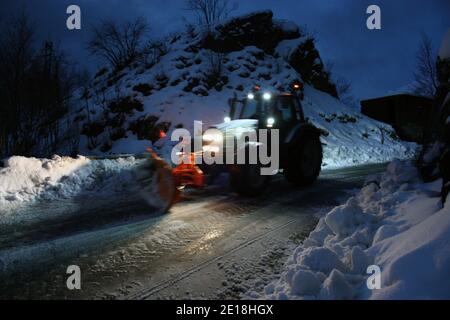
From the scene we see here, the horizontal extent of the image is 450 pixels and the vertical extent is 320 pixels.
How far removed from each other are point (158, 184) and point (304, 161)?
3.86m

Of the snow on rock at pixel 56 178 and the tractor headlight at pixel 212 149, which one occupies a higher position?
the tractor headlight at pixel 212 149

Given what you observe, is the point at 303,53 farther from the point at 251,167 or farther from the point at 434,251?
the point at 434,251

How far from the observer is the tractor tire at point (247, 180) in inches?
238

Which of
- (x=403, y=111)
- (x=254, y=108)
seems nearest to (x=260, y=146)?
(x=254, y=108)

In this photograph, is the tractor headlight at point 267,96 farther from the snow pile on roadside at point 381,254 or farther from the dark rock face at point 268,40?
the dark rock face at point 268,40

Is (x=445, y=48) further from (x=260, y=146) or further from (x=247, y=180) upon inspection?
(x=247, y=180)

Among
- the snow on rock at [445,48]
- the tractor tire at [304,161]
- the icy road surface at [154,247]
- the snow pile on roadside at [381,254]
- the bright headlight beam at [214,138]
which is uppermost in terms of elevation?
the snow on rock at [445,48]

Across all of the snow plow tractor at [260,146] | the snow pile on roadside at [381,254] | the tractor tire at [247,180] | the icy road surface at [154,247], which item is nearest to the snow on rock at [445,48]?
the snow pile on roadside at [381,254]

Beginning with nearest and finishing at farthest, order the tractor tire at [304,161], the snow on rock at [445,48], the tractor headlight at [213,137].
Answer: the snow on rock at [445,48]
the tractor headlight at [213,137]
the tractor tire at [304,161]

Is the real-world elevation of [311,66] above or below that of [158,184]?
above

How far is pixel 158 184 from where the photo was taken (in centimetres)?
587

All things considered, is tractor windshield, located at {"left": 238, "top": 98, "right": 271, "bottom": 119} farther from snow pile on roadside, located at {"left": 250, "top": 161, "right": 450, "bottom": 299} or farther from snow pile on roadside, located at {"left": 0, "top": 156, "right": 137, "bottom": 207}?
snow pile on roadside, located at {"left": 250, "top": 161, "right": 450, "bottom": 299}

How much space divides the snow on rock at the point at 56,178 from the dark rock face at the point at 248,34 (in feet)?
72.2

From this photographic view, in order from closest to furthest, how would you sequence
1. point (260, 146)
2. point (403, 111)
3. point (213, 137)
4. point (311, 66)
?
point (213, 137) < point (260, 146) < point (403, 111) < point (311, 66)
